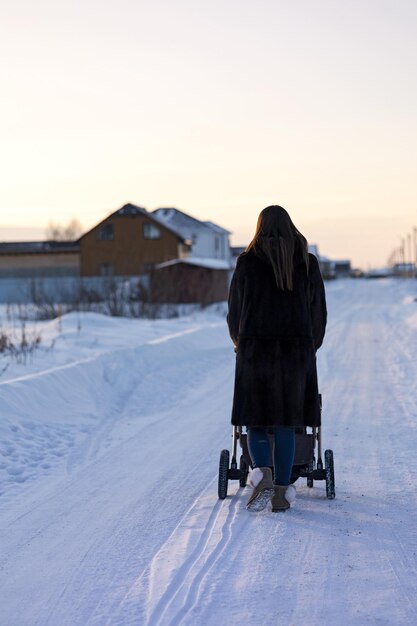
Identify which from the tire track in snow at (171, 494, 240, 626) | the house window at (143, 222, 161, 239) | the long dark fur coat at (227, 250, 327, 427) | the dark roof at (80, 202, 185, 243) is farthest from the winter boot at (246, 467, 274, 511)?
the house window at (143, 222, 161, 239)

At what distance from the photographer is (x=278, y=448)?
17.8ft

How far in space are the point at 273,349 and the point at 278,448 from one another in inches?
25.4

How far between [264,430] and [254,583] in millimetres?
1500

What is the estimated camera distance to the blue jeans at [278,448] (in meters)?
5.41

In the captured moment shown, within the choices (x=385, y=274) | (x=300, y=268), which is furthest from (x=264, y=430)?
(x=385, y=274)

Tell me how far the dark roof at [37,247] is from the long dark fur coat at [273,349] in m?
64.0

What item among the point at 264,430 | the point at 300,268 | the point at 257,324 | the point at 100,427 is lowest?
the point at 100,427

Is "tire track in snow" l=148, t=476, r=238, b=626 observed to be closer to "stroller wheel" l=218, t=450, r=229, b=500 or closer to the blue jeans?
"stroller wheel" l=218, t=450, r=229, b=500

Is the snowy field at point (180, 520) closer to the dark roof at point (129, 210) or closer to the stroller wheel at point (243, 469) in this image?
the stroller wheel at point (243, 469)

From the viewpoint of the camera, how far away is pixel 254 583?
13.5 ft

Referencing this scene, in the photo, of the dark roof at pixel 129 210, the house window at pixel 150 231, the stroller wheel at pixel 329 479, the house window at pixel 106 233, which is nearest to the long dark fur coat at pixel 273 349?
the stroller wheel at pixel 329 479

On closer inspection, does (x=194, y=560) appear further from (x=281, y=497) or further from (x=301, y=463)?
(x=301, y=463)

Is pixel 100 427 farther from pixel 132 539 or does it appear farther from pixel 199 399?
pixel 132 539

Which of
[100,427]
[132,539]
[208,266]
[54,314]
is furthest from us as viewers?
[208,266]
